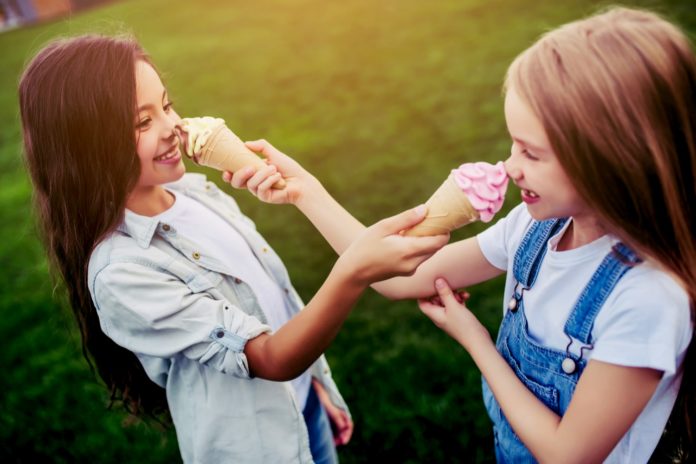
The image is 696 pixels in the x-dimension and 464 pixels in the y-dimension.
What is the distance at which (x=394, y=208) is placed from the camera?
16.6 ft

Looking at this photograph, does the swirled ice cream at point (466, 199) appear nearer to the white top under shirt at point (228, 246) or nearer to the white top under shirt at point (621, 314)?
the white top under shirt at point (621, 314)

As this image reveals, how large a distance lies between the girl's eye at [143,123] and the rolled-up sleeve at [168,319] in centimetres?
43

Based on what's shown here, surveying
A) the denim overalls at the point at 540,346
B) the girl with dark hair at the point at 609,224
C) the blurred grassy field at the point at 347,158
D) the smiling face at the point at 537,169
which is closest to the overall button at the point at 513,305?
the denim overalls at the point at 540,346

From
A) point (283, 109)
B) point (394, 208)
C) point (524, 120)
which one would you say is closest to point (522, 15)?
point (283, 109)

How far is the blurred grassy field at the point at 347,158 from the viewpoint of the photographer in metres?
3.63

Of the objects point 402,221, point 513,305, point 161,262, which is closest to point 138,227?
point 161,262

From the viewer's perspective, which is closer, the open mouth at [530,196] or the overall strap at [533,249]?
the open mouth at [530,196]

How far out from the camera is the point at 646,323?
1502 mm

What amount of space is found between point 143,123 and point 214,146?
0.24m

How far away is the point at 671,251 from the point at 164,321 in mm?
1365

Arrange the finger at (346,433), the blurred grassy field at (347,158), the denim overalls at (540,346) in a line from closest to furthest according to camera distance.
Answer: the denim overalls at (540,346), the finger at (346,433), the blurred grassy field at (347,158)

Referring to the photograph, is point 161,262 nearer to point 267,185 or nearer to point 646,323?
point 267,185

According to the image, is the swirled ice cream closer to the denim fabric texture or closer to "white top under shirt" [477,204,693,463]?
"white top under shirt" [477,204,693,463]

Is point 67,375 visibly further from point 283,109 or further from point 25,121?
point 283,109
